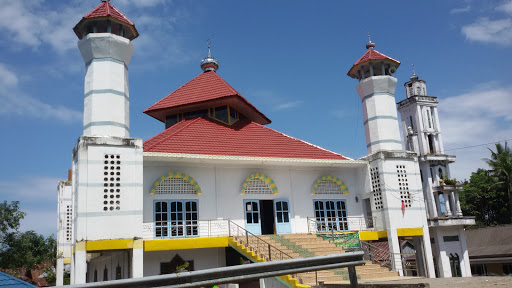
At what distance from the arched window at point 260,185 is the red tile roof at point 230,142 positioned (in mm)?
941

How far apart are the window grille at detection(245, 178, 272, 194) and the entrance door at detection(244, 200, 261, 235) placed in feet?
1.32

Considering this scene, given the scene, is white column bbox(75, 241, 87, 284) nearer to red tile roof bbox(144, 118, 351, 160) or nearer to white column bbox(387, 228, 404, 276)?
red tile roof bbox(144, 118, 351, 160)

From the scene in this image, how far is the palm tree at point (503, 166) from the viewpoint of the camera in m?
38.7

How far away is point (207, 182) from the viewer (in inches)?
661

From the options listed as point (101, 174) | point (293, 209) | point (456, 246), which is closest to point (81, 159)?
point (101, 174)

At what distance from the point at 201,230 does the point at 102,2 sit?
919 centimetres

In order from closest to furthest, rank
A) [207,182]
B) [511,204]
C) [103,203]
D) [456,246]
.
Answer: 1. [103,203]
2. [207,182]
3. [456,246]
4. [511,204]

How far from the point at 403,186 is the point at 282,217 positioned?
5.18 m

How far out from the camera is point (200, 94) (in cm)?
2052

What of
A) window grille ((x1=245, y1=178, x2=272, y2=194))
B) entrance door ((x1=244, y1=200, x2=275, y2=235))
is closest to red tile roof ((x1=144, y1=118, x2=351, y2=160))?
window grille ((x1=245, y1=178, x2=272, y2=194))

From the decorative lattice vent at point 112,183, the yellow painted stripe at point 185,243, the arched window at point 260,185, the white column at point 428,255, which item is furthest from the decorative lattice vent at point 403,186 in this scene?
the decorative lattice vent at point 112,183

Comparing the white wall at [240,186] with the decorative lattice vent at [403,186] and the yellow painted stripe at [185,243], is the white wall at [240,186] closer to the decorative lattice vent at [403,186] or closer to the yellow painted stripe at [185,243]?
the yellow painted stripe at [185,243]

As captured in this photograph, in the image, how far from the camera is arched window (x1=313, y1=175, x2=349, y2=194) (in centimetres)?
1859

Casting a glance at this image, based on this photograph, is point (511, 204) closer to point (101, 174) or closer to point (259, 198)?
point (259, 198)
